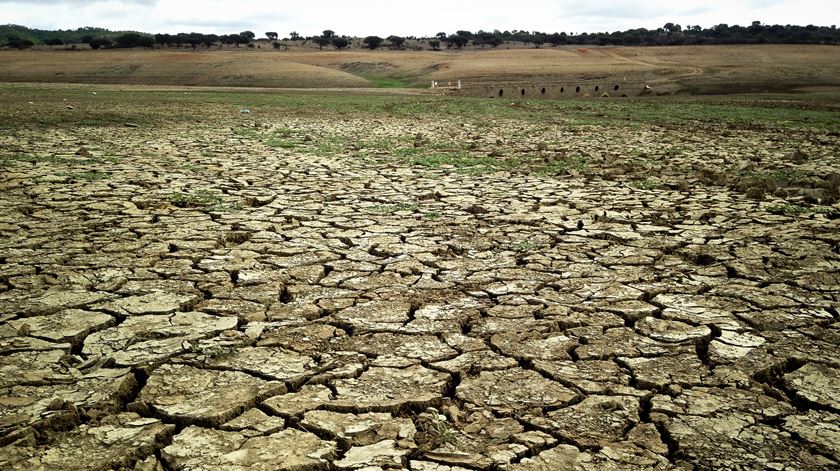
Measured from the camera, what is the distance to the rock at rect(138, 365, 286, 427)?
2447mm

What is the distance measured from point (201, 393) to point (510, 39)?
8878 cm

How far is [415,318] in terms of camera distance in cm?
345

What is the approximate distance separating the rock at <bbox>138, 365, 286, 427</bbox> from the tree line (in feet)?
216

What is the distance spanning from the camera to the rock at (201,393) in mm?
2447

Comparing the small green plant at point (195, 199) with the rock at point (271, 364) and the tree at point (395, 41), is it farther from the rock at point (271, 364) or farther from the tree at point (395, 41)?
the tree at point (395, 41)

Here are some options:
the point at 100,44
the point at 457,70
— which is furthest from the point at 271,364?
the point at 100,44

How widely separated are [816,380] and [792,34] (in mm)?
76781

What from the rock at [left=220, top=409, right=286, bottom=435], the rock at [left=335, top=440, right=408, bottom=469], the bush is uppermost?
the bush

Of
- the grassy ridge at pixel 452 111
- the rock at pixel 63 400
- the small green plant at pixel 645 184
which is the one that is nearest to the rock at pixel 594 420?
the rock at pixel 63 400

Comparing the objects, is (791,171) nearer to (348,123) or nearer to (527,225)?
(527,225)

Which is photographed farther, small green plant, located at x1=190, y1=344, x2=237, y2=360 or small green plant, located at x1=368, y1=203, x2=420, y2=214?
small green plant, located at x1=368, y1=203, x2=420, y2=214

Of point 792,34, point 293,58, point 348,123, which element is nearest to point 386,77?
point 293,58

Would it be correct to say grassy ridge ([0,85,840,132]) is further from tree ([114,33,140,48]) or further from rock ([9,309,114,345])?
tree ([114,33,140,48])

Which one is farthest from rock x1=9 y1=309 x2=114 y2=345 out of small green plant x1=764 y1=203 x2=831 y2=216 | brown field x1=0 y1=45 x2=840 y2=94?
brown field x1=0 y1=45 x2=840 y2=94
